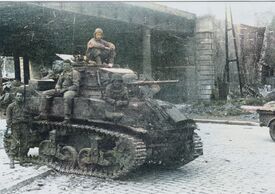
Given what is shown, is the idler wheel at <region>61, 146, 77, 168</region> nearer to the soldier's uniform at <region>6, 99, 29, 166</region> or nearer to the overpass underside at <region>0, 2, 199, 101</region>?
the soldier's uniform at <region>6, 99, 29, 166</region>

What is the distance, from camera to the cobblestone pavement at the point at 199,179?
28.9 feet

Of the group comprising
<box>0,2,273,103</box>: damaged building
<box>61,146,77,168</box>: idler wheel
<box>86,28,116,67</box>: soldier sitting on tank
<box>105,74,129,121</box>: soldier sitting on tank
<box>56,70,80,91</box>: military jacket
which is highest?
<box>0,2,273,103</box>: damaged building

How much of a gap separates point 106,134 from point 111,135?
18 centimetres

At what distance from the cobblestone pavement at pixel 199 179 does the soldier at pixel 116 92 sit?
1556mm

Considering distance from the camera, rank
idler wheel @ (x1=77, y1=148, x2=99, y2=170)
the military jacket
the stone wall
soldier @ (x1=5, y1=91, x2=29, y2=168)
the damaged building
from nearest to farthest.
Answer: idler wheel @ (x1=77, y1=148, x2=99, y2=170), the military jacket, soldier @ (x1=5, y1=91, x2=29, y2=168), the damaged building, the stone wall

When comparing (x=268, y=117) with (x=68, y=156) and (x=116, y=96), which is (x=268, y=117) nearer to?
(x=116, y=96)

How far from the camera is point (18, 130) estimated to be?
36.6 ft

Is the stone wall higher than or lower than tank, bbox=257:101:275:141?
higher

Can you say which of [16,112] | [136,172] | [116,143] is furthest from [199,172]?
[16,112]

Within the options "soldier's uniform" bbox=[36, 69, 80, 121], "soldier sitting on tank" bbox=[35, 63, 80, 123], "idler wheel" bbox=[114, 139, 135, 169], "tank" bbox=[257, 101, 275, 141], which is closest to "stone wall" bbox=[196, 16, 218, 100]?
"tank" bbox=[257, 101, 275, 141]

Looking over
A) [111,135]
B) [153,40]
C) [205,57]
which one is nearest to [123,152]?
[111,135]

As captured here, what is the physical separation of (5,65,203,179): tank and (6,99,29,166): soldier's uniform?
1.21ft

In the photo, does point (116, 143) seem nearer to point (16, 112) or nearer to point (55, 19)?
point (16, 112)

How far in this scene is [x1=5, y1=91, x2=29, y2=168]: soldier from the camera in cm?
1116
